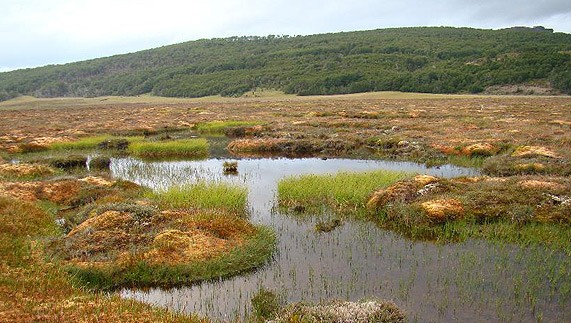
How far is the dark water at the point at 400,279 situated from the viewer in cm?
1052

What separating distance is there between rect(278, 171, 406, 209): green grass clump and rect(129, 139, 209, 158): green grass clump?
1538 centimetres

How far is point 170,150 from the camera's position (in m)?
35.9

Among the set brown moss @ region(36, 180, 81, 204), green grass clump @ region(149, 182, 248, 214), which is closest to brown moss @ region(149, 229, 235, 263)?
green grass clump @ region(149, 182, 248, 214)

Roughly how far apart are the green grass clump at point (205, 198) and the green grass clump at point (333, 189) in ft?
6.81

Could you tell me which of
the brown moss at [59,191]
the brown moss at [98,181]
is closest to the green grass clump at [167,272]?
the brown moss at [59,191]

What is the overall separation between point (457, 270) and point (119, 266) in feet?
31.9

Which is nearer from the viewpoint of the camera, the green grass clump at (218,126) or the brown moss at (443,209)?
the brown moss at (443,209)

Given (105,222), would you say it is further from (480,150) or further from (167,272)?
(480,150)

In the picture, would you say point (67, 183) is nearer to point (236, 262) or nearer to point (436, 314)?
point (236, 262)

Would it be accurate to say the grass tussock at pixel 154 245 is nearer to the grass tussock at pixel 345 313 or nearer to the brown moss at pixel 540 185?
the grass tussock at pixel 345 313

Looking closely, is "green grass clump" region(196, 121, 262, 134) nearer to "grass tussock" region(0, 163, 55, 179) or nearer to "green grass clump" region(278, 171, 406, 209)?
"grass tussock" region(0, 163, 55, 179)

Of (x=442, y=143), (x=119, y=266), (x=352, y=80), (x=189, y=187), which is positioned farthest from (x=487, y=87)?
(x=119, y=266)

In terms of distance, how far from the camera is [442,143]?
111ft

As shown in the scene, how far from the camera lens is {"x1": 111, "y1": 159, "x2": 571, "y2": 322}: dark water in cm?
1052
